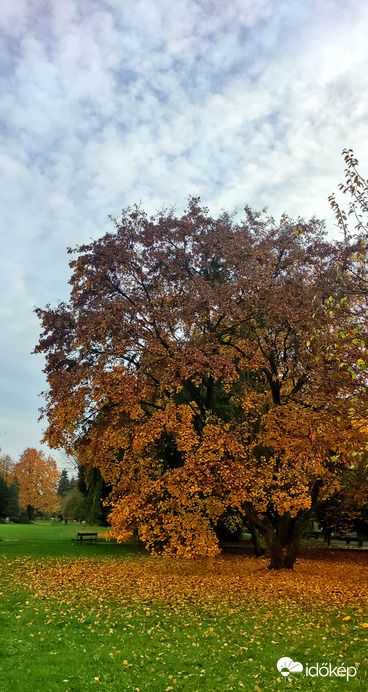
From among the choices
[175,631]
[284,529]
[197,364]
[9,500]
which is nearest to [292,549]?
[284,529]

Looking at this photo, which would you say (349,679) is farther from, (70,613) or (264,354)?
(264,354)

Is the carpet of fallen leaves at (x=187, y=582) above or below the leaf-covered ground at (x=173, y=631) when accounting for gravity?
below

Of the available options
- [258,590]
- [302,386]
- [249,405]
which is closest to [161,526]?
[258,590]

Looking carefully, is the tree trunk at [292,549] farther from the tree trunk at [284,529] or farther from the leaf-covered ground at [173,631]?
the leaf-covered ground at [173,631]

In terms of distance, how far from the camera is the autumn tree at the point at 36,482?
6450 cm

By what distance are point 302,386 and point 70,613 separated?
444 inches

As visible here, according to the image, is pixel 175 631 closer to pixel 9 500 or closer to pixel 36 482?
pixel 9 500

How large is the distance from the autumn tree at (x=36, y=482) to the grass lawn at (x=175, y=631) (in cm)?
5460

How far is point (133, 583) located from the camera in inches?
500

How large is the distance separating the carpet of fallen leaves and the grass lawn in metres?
0.05

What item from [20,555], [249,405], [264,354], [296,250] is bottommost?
[20,555]

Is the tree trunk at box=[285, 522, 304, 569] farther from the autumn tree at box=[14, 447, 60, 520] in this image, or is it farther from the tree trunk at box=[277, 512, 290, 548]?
the autumn tree at box=[14, 447, 60, 520]

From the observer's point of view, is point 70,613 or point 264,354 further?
point 264,354

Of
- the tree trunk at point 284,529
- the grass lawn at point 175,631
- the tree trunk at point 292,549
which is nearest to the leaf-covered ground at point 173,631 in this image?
the grass lawn at point 175,631
